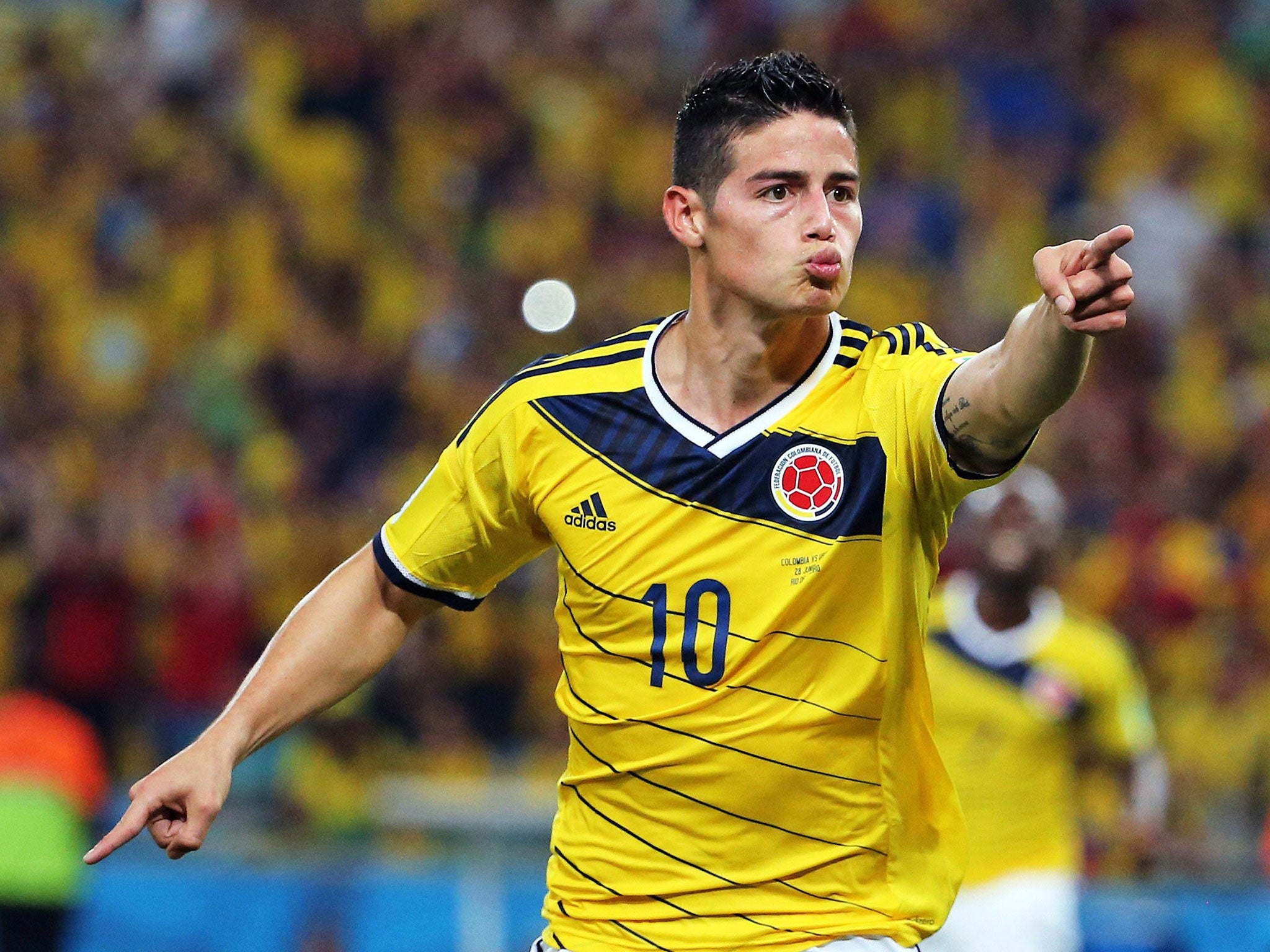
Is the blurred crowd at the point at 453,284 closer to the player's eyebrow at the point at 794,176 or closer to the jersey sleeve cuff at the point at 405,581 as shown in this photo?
the jersey sleeve cuff at the point at 405,581

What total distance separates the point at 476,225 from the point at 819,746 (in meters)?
8.93

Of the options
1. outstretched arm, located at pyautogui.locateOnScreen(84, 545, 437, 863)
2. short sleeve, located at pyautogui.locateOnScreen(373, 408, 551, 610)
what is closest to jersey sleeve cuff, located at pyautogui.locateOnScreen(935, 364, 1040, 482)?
short sleeve, located at pyautogui.locateOnScreen(373, 408, 551, 610)

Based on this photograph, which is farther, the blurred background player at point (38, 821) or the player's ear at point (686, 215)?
the blurred background player at point (38, 821)

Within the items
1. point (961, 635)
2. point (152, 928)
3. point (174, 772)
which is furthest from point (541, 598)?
point (174, 772)

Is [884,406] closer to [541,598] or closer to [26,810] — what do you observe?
[26,810]

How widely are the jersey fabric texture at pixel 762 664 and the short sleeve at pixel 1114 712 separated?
316cm

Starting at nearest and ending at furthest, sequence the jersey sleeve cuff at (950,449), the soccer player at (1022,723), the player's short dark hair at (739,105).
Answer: the jersey sleeve cuff at (950,449) → the player's short dark hair at (739,105) → the soccer player at (1022,723)

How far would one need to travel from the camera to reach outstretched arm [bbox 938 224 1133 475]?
111 inches

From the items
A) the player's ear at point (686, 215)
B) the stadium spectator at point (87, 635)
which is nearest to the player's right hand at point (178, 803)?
the player's ear at point (686, 215)

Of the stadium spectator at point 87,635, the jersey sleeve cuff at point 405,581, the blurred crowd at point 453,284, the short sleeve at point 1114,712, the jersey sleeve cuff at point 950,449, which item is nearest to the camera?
the jersey sleeve cuff at point 950,449

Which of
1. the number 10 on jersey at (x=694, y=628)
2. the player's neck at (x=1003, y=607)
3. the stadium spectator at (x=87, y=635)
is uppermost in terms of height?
the number 10 on jersey at (x=694, y=628)

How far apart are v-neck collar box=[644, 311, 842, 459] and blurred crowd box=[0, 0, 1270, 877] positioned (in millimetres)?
5276

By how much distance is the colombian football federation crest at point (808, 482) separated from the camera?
341 centimetres

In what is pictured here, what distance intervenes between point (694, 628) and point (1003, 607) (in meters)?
3.44
